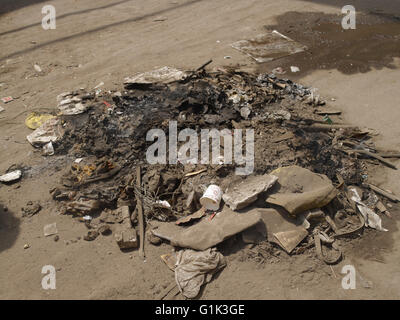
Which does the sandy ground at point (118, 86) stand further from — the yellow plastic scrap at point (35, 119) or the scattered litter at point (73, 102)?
the scattered litter at point (73, 102)

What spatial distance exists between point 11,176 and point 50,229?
142 centimetres

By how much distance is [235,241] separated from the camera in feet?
13.0

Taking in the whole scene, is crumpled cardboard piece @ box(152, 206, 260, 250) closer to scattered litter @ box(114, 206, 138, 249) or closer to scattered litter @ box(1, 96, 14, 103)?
scattered litter @ box(114, 206, 138, 249)

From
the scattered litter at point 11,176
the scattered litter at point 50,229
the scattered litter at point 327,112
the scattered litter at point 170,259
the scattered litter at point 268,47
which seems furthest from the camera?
the scattered litter at point 268,47

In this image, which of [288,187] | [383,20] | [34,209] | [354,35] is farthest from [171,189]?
[383,20]

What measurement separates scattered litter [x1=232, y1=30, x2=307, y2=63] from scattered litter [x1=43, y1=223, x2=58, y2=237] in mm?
6375

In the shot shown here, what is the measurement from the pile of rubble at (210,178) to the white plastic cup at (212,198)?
2 cm

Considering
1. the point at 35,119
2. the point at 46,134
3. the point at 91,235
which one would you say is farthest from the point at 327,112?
the point at 35,119

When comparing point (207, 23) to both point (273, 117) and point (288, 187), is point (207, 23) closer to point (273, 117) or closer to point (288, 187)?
point (273, 117)

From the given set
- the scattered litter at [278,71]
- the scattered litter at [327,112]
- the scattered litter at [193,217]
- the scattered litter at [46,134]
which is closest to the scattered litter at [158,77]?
the scattered litter at [46,134]

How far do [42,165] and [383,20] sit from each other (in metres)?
11.0

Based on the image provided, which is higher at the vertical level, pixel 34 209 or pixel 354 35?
pixel 354 35

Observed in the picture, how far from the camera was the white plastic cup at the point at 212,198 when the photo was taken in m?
4.14
